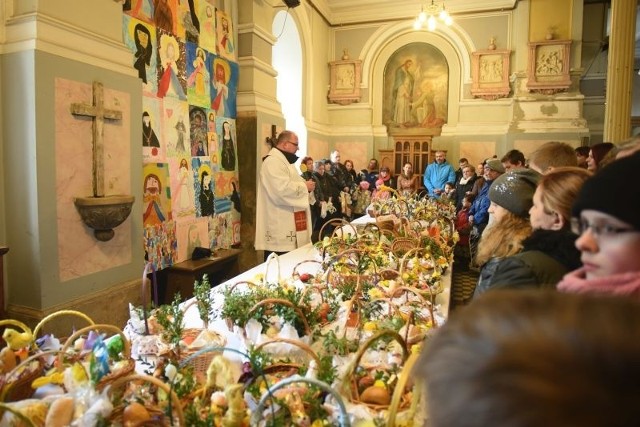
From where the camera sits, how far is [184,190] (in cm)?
563

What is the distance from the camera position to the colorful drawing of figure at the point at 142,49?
15.4ft

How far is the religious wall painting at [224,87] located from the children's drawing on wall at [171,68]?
26.6 inches

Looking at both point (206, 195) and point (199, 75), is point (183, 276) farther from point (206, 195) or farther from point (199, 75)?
point (199, 75)

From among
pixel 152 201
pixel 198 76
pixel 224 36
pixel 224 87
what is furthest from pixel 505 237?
pixel 224 36

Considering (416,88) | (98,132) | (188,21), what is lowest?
(98,132)

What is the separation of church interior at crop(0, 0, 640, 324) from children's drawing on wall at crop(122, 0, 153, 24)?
0.07ft

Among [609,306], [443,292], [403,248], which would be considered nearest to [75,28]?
[403,248]

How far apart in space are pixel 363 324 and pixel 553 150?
72.3 inches

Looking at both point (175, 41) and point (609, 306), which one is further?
point (175, 41)

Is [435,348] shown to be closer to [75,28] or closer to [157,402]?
[157,402]

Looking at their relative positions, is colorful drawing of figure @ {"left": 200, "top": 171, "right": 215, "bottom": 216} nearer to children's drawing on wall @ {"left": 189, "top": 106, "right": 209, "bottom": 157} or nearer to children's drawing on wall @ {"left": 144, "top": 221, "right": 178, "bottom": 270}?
children's drawing on wall @ {"left": 189, "top": 106, "right": 209, "bottom": 157}

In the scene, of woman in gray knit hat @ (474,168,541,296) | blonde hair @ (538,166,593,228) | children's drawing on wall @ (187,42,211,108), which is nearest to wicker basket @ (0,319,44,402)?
woman in gray knit hat @ (474,168,541,296)

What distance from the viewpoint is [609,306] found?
1.61 feet

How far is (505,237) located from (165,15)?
4586 mm
